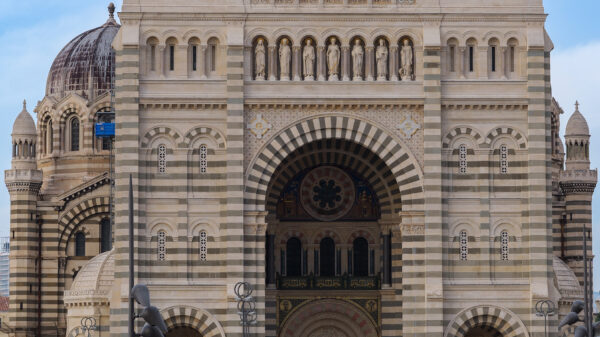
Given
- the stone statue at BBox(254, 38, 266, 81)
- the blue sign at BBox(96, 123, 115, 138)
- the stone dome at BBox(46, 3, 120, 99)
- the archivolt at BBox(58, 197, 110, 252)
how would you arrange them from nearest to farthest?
the stone statue at BBox(254, 38, 266, 81)
the archivolt at BBox(58, 197, 110, 252)
the blue sign at BBox(96, 123, 115, 138)
the stone dome at BBox(46, 3, 120, 99)

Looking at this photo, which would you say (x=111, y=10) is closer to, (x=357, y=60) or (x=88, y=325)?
(x=88, y=325)

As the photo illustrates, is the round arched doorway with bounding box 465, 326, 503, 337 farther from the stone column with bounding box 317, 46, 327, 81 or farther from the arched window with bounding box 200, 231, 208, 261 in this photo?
the stone column with bounding box 317, 46, 327, 81

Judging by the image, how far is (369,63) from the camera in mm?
Result: 48625

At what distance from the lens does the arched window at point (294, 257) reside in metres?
53.2

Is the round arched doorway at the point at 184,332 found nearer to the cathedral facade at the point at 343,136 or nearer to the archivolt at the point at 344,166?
the cathedral facade at the point at 343,136

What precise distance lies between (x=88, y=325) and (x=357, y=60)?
1321cm

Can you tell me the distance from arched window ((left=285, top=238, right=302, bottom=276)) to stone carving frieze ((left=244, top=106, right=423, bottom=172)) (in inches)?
241

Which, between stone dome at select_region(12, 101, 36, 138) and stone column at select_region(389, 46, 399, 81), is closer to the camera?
stone column at select_region(389, 46, 399, 81)

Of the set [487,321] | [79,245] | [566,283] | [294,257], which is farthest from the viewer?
[79,245]

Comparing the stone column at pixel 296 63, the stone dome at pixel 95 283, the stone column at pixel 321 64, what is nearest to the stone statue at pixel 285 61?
the stone column at pixel 296 63

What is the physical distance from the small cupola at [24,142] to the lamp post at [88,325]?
41.5 feet

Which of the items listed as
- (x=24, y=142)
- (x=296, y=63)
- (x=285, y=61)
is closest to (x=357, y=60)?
(x=296, y=63)

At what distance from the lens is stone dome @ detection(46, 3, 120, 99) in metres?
69.5

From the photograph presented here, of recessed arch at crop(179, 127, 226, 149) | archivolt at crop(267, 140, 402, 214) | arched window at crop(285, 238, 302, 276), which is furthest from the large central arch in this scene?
arched window at crop(285, 238, 302, 276)
